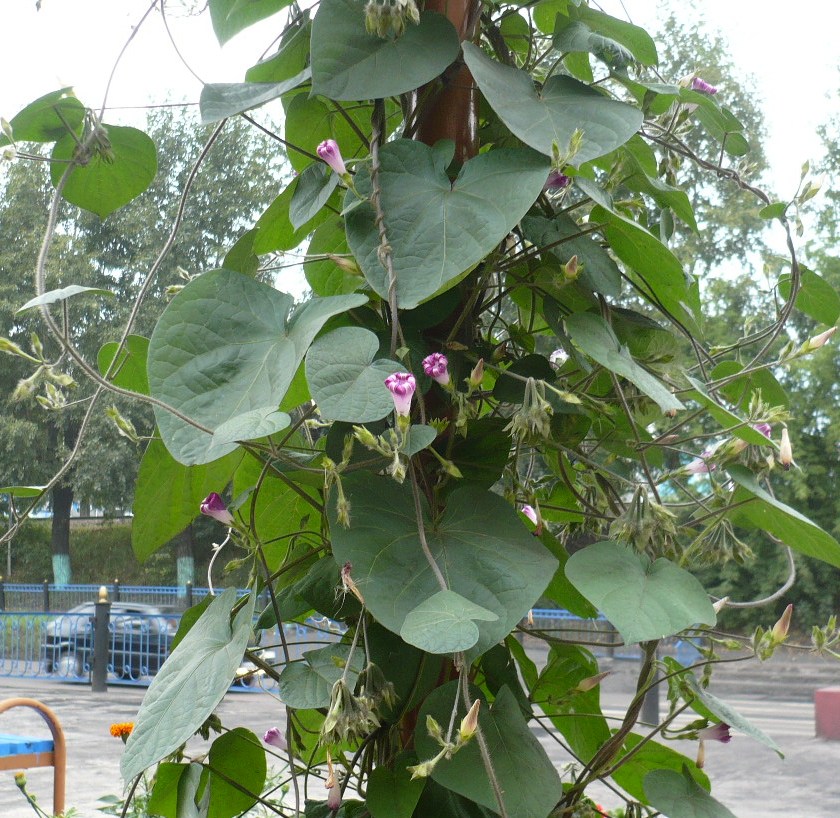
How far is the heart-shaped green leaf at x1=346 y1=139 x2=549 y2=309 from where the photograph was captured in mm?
572

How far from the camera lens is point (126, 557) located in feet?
62.4

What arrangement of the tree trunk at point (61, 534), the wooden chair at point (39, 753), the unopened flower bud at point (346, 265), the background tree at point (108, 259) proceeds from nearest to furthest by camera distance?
the unopened flower bud at point (346, 265) < the wooden chair at point (39, 753) < the background tree at point (108, 259) < the tree trunk at point (61, 534)

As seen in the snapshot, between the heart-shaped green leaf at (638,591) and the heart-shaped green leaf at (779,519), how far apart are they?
11 centimetres

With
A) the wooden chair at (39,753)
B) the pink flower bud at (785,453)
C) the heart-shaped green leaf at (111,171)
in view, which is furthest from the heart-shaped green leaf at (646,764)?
the wooden chair at (39,753)

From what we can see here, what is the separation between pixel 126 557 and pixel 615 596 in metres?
19.6

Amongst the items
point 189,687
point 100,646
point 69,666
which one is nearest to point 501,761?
point 189,687

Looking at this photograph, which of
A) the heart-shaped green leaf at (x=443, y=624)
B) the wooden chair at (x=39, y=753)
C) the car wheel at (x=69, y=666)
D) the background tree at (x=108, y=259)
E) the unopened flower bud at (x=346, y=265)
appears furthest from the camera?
the background tree at (x=108, y=259)

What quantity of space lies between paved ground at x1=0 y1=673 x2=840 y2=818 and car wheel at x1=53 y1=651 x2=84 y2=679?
46 centimetres

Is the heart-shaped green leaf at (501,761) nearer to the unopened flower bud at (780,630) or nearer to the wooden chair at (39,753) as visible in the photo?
the unopened flower bud at (780,630)

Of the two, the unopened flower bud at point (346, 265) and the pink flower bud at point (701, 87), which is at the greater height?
the pink flower bud at point (701, 87)

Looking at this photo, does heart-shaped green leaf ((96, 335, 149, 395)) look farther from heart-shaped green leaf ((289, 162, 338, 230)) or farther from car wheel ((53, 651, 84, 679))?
car wheel ((53, 651, 84, 679))

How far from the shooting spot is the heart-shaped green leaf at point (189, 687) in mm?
531

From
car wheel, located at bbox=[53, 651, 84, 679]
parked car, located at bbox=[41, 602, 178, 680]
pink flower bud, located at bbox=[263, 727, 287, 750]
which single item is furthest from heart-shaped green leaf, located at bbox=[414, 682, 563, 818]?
car wheel, located at bbox=[53, 651, 84, 679]

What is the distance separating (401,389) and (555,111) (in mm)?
232
